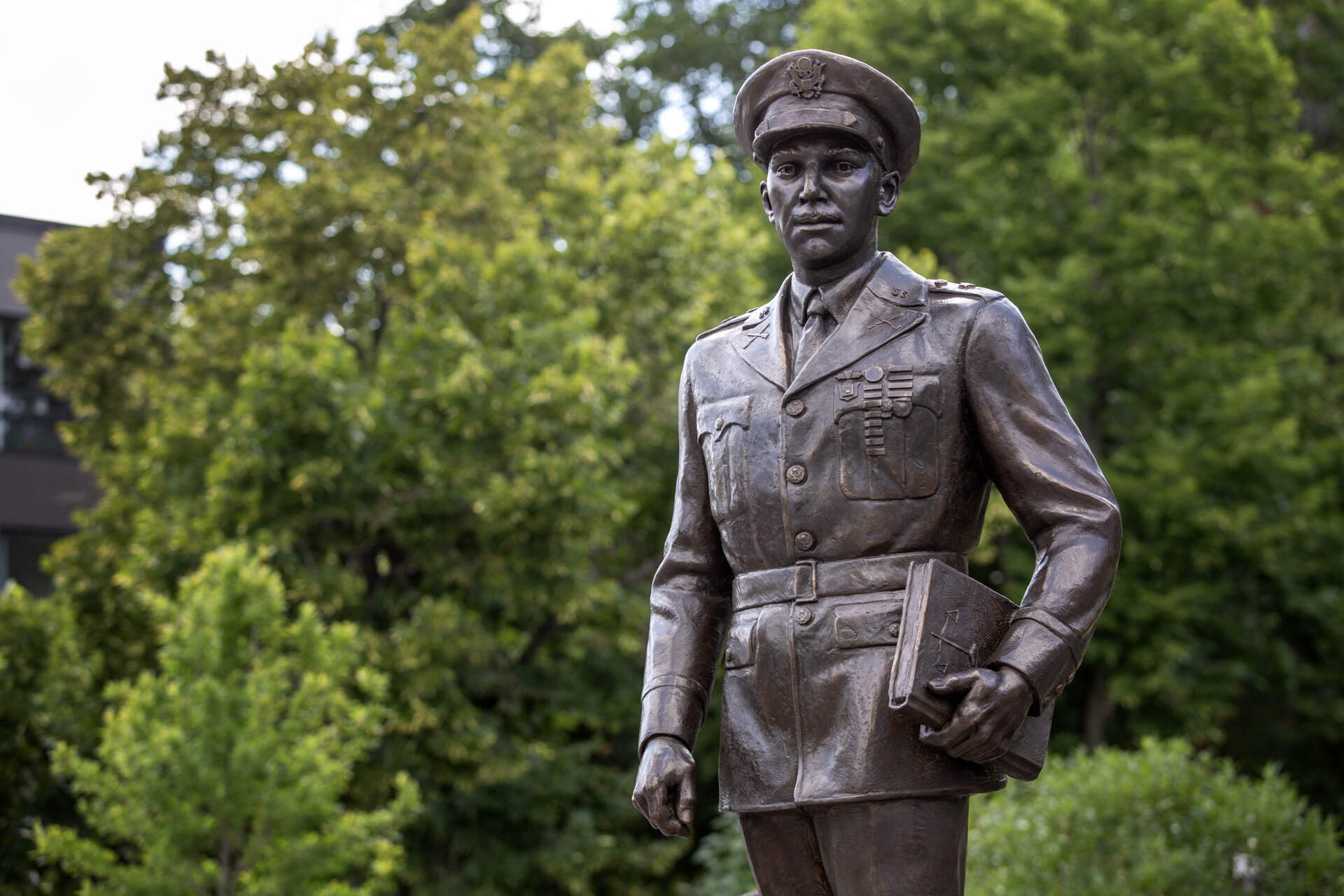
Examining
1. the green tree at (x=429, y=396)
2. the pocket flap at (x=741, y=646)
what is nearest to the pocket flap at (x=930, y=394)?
the pocket flap at (x=741, y=646)

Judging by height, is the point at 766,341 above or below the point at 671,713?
above

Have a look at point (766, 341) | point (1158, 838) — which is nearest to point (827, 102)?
Answer: point (766, 341)

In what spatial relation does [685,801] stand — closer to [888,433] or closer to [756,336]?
[888,433]

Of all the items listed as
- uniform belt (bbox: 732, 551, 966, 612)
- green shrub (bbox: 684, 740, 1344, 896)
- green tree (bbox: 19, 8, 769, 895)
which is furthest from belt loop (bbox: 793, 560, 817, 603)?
green tree (bbox: 19, 8, 769, 895)

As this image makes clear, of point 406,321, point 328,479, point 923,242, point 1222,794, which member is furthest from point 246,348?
point 1222,794

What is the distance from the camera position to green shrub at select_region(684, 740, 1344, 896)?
28.5ft

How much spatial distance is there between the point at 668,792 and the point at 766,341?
3.44 ft

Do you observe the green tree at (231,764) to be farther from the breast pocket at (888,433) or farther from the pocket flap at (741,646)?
the breast pocket at (888,433)

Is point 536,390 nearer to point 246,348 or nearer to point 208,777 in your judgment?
point 246,348

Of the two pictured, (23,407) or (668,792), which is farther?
(23,407)

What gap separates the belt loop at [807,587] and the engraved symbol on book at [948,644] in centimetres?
33

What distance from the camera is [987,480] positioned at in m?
3.49

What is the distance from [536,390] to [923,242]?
6.86 m

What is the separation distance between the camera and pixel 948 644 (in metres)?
3.09
